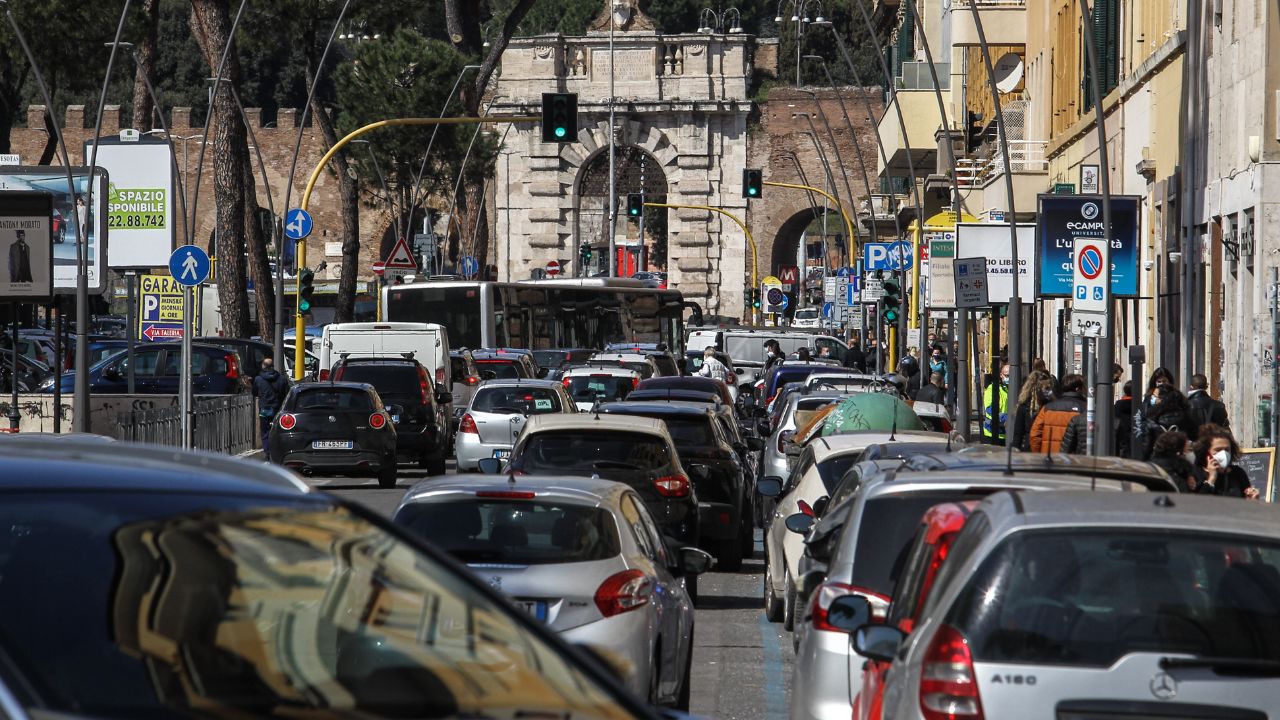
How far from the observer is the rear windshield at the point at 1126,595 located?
5383 mm

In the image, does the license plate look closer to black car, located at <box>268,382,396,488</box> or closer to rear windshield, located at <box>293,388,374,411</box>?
black car, located at <box>268,382,396,488</box>

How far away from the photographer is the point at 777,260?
311ft

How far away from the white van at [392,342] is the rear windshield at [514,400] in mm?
6476

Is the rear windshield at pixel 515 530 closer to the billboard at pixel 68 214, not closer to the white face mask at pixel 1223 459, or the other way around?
the white face mask at pixel 1223 459

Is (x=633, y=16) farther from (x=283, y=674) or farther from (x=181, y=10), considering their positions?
(x=283, y=674)

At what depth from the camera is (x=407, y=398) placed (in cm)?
2856

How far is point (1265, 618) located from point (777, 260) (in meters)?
89.5

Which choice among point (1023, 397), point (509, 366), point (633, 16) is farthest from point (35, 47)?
point (633, 16)

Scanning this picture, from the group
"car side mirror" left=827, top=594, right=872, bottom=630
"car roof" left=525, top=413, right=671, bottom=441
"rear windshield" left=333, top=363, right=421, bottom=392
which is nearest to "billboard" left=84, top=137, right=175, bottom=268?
"rear windshield" left=333, top=363, right=421, bottom=392

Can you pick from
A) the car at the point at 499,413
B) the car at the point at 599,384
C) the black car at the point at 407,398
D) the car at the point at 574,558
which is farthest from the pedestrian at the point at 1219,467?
the car at the point at 599,384

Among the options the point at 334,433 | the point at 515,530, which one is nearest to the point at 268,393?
the point at 334,433

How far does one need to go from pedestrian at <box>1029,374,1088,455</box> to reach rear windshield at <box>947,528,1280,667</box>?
42.8 feet

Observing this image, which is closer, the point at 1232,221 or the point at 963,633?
the point at 963,633

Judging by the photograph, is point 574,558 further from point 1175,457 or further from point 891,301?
point 891,301
